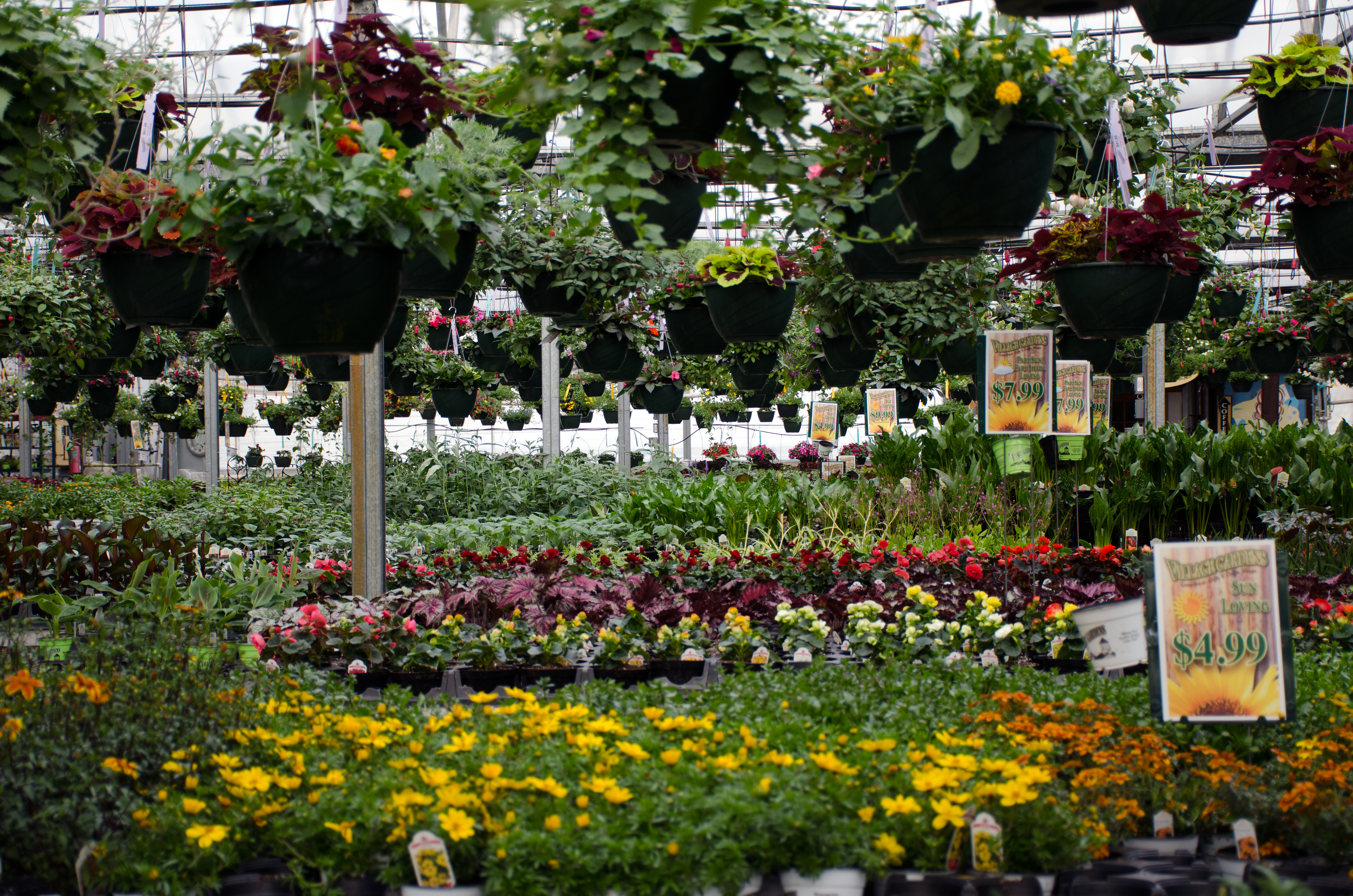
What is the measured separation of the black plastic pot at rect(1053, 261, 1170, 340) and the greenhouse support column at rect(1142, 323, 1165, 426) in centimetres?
376

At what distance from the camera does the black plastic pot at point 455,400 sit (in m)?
9.16

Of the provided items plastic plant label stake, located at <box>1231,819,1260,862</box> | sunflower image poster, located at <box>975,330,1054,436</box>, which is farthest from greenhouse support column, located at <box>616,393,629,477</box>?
plastic plant label stake, located at <box>1231,819,1260,862</box>

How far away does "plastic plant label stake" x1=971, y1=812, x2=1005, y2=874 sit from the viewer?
1646 mm

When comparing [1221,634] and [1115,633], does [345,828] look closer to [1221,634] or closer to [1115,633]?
[1221,634]

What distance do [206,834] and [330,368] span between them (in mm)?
1911

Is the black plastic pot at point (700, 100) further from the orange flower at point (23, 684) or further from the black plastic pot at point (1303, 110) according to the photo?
the black plastic pot at point (1303, 110)

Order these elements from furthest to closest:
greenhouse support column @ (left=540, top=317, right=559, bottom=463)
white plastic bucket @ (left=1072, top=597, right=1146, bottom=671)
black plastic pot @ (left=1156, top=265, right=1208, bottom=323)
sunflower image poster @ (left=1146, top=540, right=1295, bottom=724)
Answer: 1. greenhouse support column @ (left=540, top=317, right=559, bottom=463)
2. black plastic pot @ (left=1156, top=265, right=1208, bottom=323)
3. white plastic bucket @ (left=1072, top=597, right=1146, bottom=671)
4. sunflower image poster @ (left=1146, top=540, right=1295, bottom=724)

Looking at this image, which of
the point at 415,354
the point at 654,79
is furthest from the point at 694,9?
the point at 415,354

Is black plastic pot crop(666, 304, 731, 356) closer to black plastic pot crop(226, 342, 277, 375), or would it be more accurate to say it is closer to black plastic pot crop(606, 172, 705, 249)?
black plastic pot crop(606, 172, 705, 249)

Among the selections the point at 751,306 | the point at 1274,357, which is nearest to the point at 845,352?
the point at 751,306

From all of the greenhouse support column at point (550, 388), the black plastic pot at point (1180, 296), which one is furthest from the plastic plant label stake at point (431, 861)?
the greenhouse support column at point (550, 388)

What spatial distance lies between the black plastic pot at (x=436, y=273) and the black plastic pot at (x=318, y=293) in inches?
12.0

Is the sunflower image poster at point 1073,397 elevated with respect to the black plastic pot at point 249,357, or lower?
lower

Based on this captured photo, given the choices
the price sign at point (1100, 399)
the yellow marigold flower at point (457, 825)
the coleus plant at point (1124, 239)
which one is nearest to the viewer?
the yellow marigold flower at point (457, 825)
